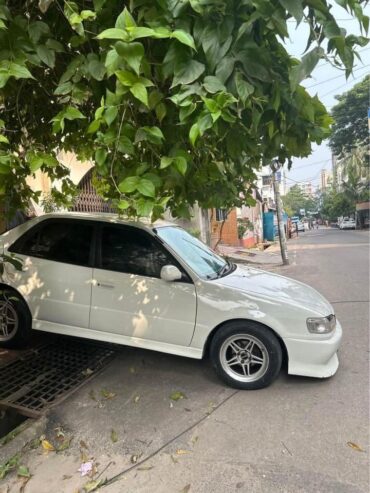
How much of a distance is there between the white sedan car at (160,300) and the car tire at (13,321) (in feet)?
0.04

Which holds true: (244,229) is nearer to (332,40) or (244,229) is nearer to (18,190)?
(18,190)

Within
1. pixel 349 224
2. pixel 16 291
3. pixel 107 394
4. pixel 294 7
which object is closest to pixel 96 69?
pixel 294 7

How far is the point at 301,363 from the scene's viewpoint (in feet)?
12.8

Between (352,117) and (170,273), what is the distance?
122 ft

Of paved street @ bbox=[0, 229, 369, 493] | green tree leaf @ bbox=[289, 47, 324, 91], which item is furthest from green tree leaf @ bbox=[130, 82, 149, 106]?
paved street @ bbox=[0, 229, 369, 493]

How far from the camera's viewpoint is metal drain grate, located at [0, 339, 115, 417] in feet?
12.7

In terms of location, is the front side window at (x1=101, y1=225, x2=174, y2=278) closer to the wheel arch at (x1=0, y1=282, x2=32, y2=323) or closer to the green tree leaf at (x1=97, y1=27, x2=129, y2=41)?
the wheel arch at (x1=0, y1=282, x2=32, y2=323)

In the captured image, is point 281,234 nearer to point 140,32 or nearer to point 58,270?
point 58,270

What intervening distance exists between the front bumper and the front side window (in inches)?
59.2

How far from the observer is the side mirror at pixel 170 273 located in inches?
159

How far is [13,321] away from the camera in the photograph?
484cm

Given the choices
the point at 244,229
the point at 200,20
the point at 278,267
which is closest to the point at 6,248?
the point at 200,20

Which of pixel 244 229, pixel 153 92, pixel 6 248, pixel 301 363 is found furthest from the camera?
pixel 244 229

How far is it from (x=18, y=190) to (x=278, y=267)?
38.7 ft
